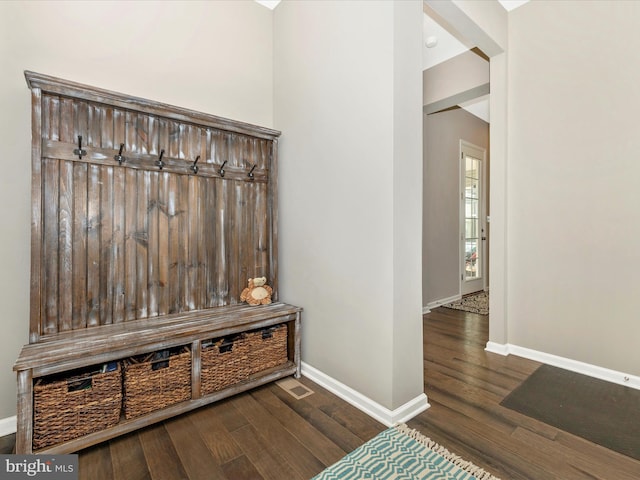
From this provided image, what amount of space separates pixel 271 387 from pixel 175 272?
103 cm

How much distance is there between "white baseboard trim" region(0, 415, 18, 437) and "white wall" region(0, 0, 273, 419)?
29mm

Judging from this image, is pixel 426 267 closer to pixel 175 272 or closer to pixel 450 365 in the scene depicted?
pixel 450 365

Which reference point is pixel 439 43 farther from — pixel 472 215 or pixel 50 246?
pixel 50 246

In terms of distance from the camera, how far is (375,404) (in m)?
1.89

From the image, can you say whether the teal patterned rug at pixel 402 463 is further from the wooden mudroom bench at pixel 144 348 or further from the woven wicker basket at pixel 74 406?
the woven wicker basket at pixel 74 406

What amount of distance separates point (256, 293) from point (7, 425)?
59.9 inches

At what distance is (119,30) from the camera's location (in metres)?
2.09

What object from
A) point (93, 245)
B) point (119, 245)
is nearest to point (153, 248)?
point (119, 245)

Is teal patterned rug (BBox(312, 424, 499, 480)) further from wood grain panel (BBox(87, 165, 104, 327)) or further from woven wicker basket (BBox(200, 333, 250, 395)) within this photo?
wood grain panel (BBox(87, 165, 104, 327))

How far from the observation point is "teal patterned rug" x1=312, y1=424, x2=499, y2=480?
4.69 ft

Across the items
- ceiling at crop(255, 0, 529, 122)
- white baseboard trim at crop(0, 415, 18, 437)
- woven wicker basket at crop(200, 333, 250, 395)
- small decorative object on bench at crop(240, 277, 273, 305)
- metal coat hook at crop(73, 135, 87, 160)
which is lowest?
white baseboard trim at crop(0, 415, 18, 437)

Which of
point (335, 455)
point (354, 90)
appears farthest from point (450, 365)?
point (354, 90)

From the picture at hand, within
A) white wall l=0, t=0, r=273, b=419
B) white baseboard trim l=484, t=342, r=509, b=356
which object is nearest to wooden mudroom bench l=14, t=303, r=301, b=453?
white wall l=0, t=0, r=273, b=419

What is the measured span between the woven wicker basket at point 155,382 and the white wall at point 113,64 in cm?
65
